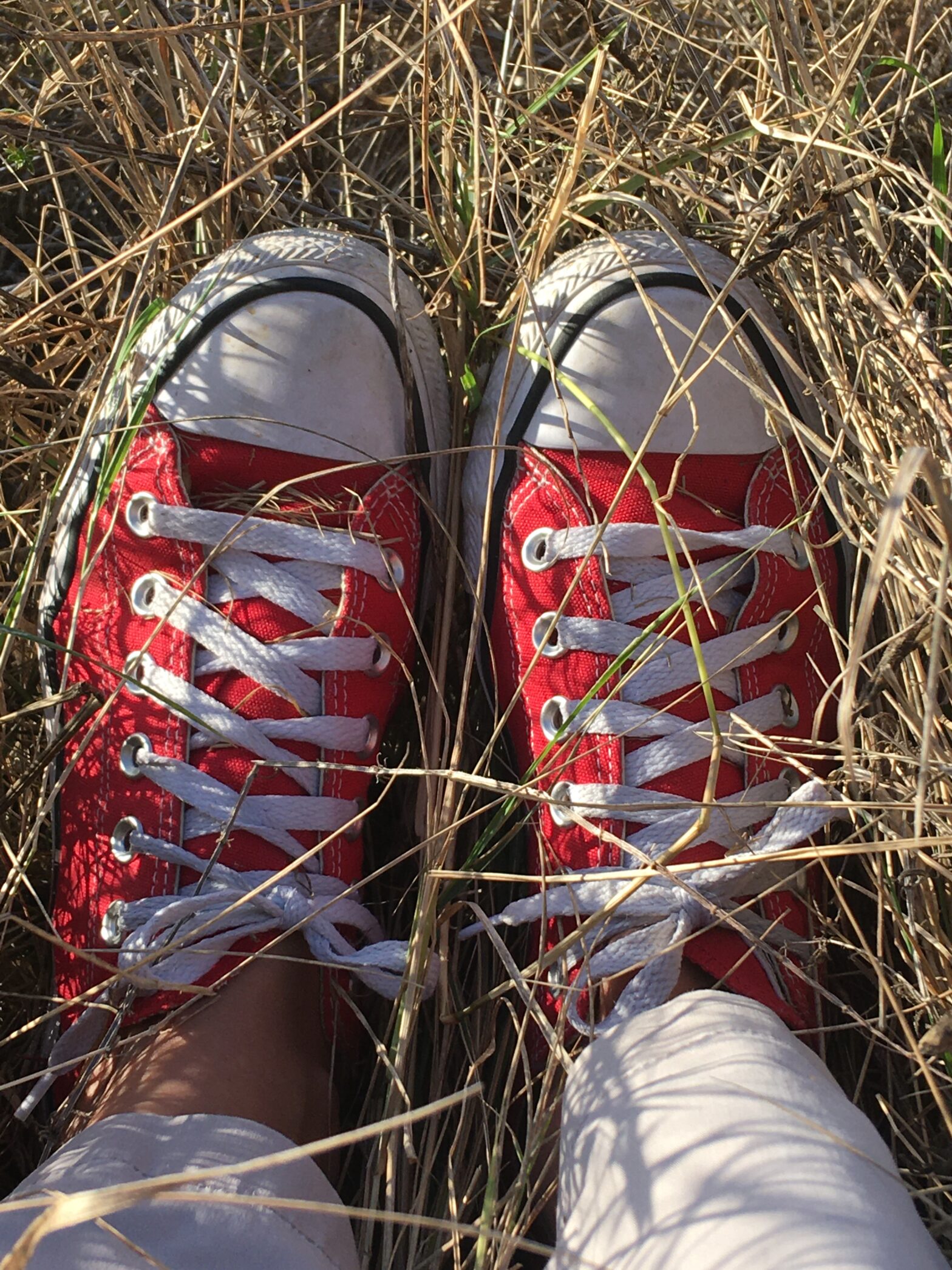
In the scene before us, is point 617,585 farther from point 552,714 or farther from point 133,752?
point 133,752

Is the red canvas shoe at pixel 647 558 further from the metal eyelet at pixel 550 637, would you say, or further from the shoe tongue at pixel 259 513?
the shoe tongue at pixel 259 513

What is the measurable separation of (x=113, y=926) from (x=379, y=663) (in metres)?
0.35

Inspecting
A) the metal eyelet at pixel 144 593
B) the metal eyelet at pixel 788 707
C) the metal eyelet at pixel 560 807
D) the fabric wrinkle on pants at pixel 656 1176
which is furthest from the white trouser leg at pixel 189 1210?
the metal eyelet at pixel 788 707

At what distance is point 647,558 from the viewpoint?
1.11 metres

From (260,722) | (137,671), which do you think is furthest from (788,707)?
(137,671)

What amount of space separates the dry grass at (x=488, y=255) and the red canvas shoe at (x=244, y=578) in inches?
2.2

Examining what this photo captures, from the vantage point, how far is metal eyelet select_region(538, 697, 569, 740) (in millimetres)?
1089

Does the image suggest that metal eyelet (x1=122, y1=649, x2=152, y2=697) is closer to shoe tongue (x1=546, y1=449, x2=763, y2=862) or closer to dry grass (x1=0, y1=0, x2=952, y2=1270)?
dry grass (x1=0, y1=0, x2=952, y2=1270)

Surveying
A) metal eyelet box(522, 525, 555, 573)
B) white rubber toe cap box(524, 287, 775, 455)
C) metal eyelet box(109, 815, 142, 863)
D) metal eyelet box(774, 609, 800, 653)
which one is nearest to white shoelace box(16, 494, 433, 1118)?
metal eyelet box(109, 815, 142, 863)

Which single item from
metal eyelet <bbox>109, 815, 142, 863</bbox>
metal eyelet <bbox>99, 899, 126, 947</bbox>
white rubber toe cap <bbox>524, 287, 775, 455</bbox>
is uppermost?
white rubber toe cap <bbox>524, 287, 775, 455</bbox>

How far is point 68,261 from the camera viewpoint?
1393mm

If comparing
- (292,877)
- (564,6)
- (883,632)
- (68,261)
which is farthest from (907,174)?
(68,261)

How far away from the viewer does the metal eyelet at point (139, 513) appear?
3.59 ft

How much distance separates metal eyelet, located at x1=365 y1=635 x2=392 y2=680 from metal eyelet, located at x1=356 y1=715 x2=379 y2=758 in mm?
44
